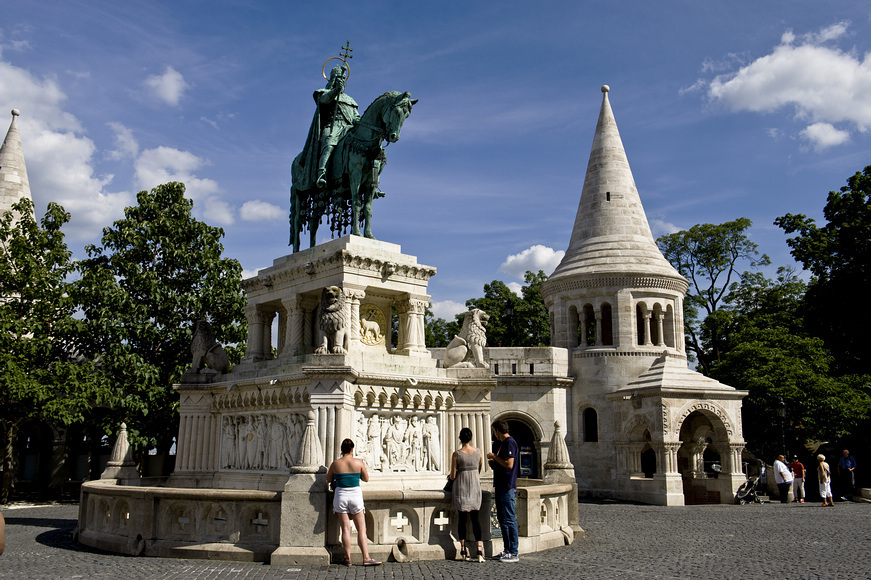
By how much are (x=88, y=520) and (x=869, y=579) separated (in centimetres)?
1089

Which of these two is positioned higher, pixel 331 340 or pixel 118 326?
pixel 118 326

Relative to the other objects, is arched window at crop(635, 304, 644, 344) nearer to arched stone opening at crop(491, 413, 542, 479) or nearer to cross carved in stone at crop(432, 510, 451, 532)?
arched stone opening at crop(491, 413, 542, 479)

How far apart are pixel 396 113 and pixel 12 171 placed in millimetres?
23338

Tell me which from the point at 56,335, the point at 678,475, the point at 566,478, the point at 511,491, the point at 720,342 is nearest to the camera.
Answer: the point at 511,491

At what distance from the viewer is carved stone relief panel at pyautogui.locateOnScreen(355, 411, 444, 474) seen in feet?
41.1

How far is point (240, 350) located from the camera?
26297mm

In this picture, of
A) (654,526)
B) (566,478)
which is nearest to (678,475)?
(654,526)

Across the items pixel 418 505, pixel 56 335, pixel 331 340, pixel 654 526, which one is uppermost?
pixel 56 335

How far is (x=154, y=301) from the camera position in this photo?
83.8 feet

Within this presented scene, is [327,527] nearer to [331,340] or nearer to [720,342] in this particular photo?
[331,340]

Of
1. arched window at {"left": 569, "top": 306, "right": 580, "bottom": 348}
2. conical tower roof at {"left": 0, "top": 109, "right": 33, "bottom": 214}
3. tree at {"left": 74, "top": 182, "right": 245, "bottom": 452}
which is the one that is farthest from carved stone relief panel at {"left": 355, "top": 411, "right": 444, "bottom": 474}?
conical tower roof at {"left": 0, "top": 109, "right": 33, "bottom": 214}

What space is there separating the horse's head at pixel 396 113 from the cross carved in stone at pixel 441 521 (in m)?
6.55

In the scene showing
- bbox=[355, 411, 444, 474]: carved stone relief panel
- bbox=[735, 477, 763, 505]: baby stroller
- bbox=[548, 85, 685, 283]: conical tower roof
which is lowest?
bbox=[735, 477, 763, 505]: baby stroller

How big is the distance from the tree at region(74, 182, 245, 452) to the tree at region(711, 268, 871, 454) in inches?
770
